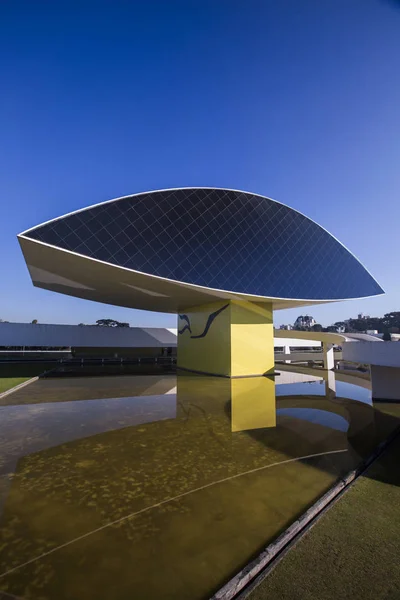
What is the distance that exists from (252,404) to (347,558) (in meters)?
9.29

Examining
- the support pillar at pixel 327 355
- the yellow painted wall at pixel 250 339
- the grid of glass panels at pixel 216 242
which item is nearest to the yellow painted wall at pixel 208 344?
the yellow painted wall at pixel 250 339

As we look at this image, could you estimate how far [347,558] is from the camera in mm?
3488

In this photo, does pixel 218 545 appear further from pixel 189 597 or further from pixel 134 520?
pixel 134 520

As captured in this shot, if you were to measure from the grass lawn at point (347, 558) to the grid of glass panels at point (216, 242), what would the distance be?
1422 centimetres

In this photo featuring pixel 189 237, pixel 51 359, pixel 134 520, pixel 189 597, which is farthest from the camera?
pixel 51 359

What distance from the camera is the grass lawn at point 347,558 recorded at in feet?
9.88

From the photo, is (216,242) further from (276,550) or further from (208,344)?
(276,550)

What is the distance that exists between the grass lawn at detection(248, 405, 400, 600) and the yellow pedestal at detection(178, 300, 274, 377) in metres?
15.7

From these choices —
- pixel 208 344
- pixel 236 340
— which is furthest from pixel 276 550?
pixel 208 344

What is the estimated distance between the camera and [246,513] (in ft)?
15.1

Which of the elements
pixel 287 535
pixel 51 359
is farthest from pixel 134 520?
pixel 51 359

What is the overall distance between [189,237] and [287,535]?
1670 cm

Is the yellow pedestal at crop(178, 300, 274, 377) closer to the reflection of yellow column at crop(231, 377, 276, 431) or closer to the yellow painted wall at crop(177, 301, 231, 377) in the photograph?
the yellow painted wall at crop(177, 301, 231, 377)

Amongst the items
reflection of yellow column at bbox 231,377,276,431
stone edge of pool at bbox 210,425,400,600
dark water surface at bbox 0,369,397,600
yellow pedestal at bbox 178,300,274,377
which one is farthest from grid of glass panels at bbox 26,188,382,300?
stone edge of pool at bbox 210,425,400,600
